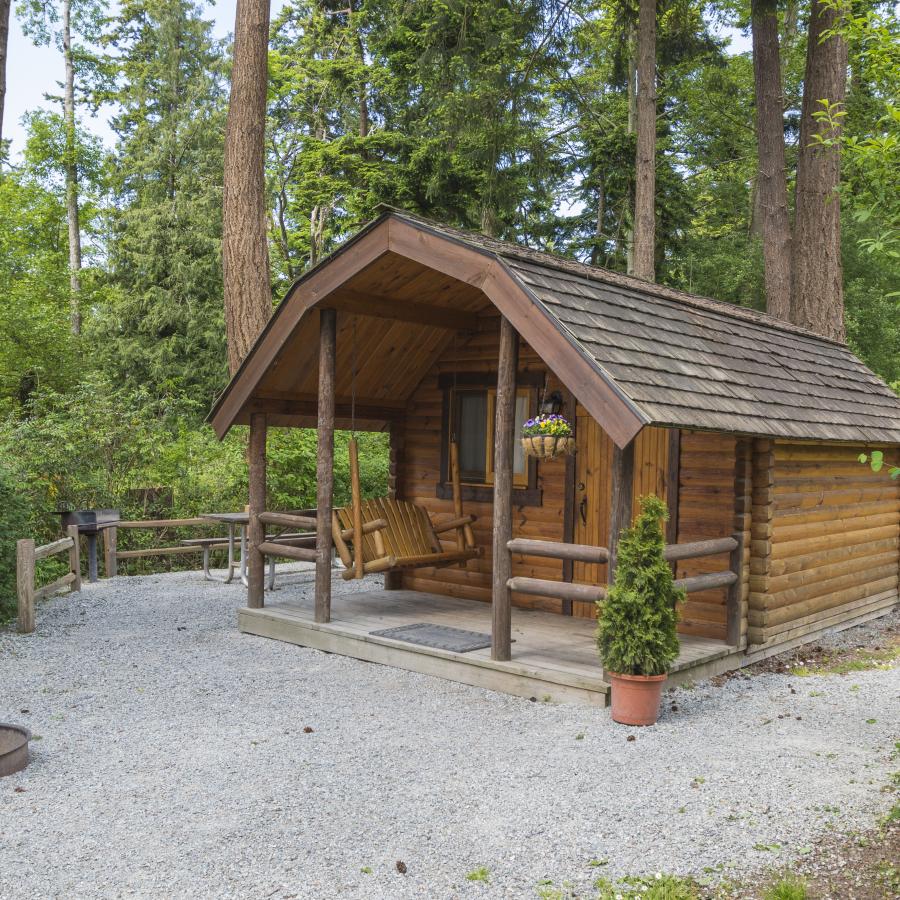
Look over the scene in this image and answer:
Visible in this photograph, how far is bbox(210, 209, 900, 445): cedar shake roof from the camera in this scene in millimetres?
5914

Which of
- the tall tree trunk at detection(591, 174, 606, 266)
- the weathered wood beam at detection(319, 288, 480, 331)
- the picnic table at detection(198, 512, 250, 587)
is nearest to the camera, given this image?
the weathered wood beam at detection(319, 288, 480, 331)

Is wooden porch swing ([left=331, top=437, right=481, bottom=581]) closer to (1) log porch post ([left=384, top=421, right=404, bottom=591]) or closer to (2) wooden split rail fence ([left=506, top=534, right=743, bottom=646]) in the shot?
(1) log porch post ([left=384, top=421, right=404, bottom=591])

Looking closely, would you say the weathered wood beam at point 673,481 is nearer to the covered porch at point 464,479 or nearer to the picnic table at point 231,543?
the covered porch at point 464,479

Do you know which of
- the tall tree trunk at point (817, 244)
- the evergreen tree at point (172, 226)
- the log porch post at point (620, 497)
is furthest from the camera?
the evergreen tree at point (172, 226)

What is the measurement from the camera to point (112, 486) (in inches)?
476

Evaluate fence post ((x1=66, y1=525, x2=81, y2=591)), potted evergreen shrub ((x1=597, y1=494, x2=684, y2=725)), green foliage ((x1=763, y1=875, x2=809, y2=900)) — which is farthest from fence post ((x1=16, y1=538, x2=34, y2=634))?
green foliage ((x1=763, y1=875, x2=809, y2=900))

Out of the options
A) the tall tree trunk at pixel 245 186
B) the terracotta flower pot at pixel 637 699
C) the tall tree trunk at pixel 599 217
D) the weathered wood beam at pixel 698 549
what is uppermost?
the tall tree trunk at pixel 599 217

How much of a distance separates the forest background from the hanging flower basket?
506 cm

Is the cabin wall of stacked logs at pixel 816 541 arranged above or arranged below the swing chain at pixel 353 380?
below

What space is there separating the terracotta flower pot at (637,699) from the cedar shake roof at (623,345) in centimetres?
157

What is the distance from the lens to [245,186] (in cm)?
1097

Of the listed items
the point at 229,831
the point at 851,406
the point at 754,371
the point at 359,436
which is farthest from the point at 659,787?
the point at 359,436

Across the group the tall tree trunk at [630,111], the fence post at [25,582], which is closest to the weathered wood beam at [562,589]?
the fence post at [25,582]

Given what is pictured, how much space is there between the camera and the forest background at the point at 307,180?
13.3 m
